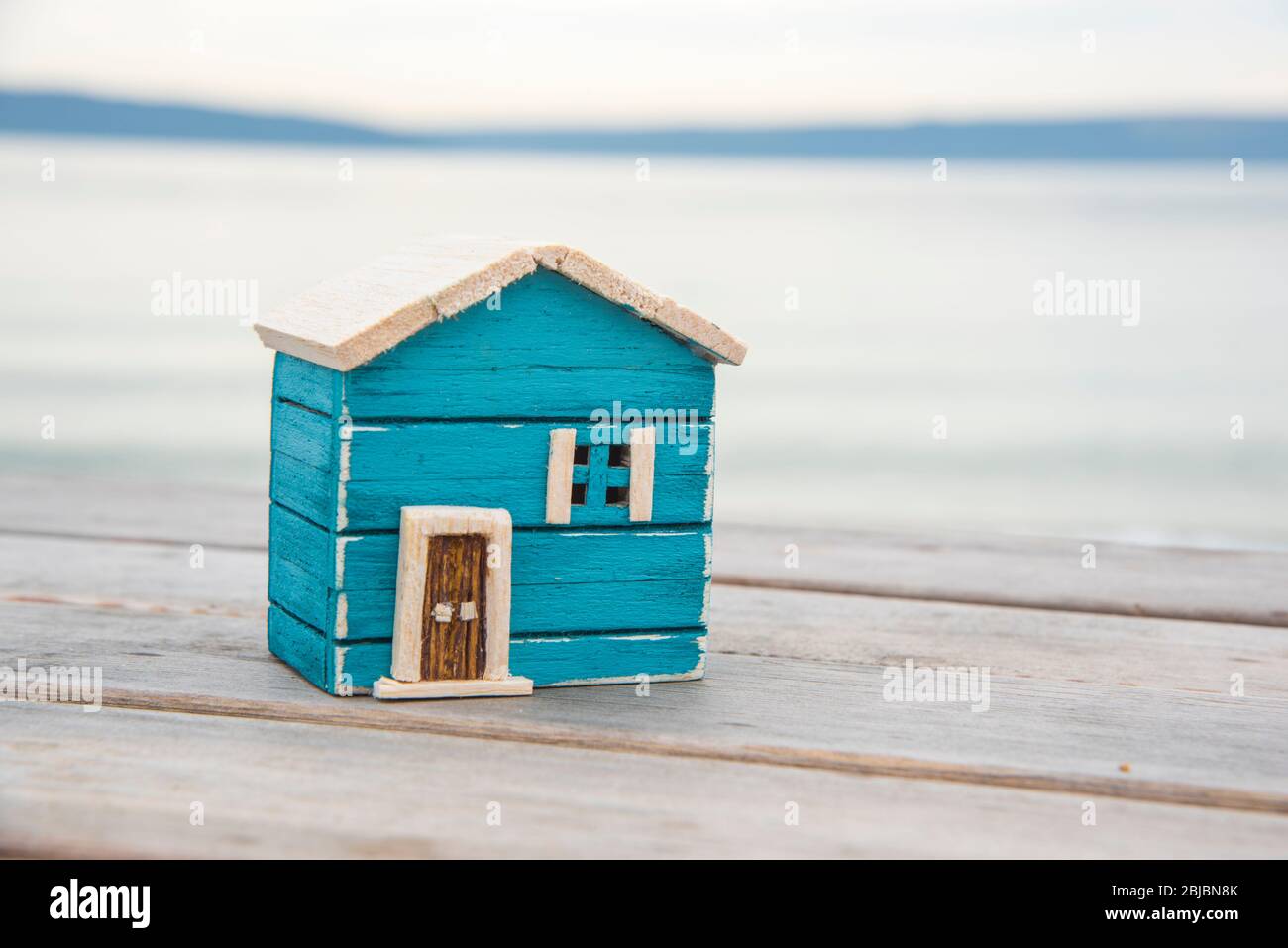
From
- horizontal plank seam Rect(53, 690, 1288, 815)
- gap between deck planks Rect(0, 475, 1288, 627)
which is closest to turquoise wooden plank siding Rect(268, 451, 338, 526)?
horizontal plank seam Rect(53, 690, 1288, 815)

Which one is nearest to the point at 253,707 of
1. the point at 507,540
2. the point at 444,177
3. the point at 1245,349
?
the point at 507,540

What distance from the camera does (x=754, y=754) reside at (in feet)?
Answer: 7.55

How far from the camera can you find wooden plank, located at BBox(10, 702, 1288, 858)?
192 cm

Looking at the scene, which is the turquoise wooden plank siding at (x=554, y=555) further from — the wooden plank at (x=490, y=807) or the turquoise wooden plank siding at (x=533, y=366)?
the wooden plank at (x=490, y=807)

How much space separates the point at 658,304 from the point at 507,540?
0.46 m

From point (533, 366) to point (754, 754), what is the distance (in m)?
0.78

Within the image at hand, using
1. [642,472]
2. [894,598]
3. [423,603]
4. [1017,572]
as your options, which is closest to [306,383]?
[423,603]

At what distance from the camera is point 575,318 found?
273 centimetres

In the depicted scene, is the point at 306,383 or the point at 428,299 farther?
the point at 306,383

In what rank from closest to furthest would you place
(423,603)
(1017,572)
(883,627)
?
(423,603)
(883,627)
(1017,572)

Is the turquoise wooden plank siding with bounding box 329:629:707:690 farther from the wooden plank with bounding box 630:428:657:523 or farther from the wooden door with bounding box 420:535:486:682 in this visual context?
the wooden plank with bounding box 630:428:657:523

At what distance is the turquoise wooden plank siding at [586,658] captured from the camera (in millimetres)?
2609

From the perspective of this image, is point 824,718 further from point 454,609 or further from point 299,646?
point 299,646
